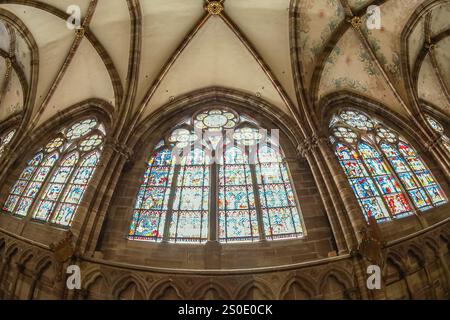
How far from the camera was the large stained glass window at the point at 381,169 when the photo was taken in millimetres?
10237

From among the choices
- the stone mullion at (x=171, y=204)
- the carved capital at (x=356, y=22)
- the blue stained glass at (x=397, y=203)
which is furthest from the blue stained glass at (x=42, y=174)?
the carved capital at (x=356, y=22)

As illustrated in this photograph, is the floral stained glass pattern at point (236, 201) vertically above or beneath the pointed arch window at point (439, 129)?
beneath

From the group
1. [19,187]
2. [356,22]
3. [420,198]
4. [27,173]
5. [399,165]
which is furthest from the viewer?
[356,22]

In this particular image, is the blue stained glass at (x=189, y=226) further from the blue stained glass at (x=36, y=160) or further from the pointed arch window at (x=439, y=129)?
the pointed arch window at (x=439, y=129)

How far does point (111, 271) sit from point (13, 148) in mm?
5468

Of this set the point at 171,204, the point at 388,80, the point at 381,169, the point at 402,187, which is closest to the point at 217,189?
the point at 171,204

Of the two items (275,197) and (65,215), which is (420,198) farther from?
(65,215)

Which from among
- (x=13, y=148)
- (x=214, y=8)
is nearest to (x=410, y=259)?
(x=214, y=8)

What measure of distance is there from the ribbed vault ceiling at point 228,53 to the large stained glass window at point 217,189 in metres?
1.80

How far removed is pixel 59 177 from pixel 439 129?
12.5 meters

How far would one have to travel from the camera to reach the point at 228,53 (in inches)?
557

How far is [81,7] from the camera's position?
12164 millimetres
